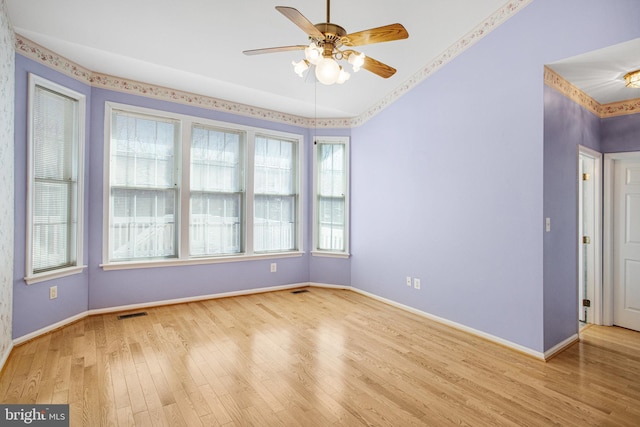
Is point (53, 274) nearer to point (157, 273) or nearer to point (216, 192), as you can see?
point (157, 273)

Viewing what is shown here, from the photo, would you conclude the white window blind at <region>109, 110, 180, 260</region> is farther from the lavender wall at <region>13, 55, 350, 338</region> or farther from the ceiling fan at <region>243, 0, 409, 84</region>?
the ceiling fan at <region>243, 0, 409, 84</region>

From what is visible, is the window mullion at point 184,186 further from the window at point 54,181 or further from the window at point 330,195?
the window at point 330,195

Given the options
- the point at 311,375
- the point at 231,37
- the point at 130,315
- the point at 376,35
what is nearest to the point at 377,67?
the point at 376,35

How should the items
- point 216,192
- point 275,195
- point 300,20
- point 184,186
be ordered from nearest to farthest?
point 300,20 < point 184,186 < point 216,192 < point 275,195

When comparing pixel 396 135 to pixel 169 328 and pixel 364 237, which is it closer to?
pixel 364 237

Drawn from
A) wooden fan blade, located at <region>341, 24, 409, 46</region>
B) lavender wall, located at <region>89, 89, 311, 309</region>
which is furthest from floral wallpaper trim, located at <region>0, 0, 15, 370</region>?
wooden fan blade, located at <region>341, 24, 409, 46</region>

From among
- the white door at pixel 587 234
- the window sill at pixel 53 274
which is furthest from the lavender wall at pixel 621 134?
the window sill at pixel 53 274

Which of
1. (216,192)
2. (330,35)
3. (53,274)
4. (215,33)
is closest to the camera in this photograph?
(330,35)

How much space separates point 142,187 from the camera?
12.8ft

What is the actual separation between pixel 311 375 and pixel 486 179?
2.47 m

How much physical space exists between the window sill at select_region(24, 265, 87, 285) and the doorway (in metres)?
5.54

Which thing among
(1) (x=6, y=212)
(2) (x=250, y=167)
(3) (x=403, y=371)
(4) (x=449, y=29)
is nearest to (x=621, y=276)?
(3) (x=403, y=371)

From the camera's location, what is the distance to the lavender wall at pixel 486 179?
276 cm

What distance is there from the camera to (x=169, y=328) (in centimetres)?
332
